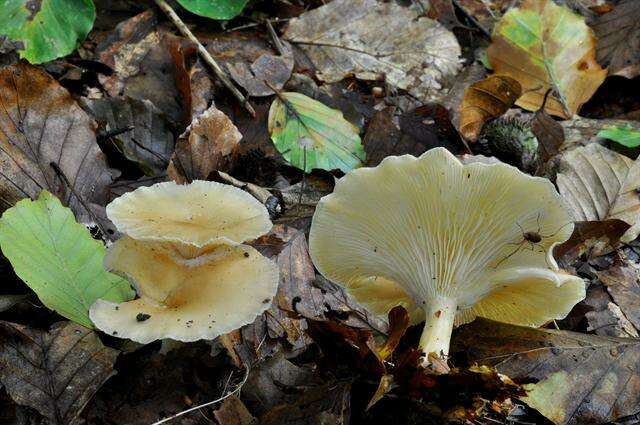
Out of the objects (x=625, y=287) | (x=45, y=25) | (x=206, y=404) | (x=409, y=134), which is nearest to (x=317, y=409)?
(x=206, y=404)

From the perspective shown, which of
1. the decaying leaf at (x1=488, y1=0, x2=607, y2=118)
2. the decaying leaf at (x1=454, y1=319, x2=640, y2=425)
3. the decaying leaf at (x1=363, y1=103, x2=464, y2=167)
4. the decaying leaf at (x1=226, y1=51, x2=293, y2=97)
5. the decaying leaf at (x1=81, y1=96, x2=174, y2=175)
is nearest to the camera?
the decaying leaf at (x1=454, y1=319, x2=640, y2=425)

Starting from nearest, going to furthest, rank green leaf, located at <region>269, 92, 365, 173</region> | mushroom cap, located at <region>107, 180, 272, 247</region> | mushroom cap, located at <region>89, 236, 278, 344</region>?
mushroom cap, located at <region>89, 236, 278, 344</region> < mushroom cap, located at <region>107, 180, 272, 247</region> < green leaf, located at <region>269, 92, 365, 173</region>

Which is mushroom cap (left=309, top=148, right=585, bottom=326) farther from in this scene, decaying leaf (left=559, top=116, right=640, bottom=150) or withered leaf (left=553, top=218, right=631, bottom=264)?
decaying leaf (left=559, top=116, right=640, bottom=150)

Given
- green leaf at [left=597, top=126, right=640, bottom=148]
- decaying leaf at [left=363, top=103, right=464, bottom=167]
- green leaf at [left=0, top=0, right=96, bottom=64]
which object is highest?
green leaf at [left=0, top=0, right=96, bottom=64]

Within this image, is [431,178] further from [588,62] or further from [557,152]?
[588,62]

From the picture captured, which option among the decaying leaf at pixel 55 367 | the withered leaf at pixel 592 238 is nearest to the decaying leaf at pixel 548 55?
the withered leaf at pixel 592 238

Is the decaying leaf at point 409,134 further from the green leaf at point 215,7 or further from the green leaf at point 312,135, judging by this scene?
the green leaf at point 215,7

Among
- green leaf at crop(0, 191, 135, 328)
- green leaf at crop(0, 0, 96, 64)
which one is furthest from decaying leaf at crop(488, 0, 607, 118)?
green leaf at crop(0, 191, 135, 328)
